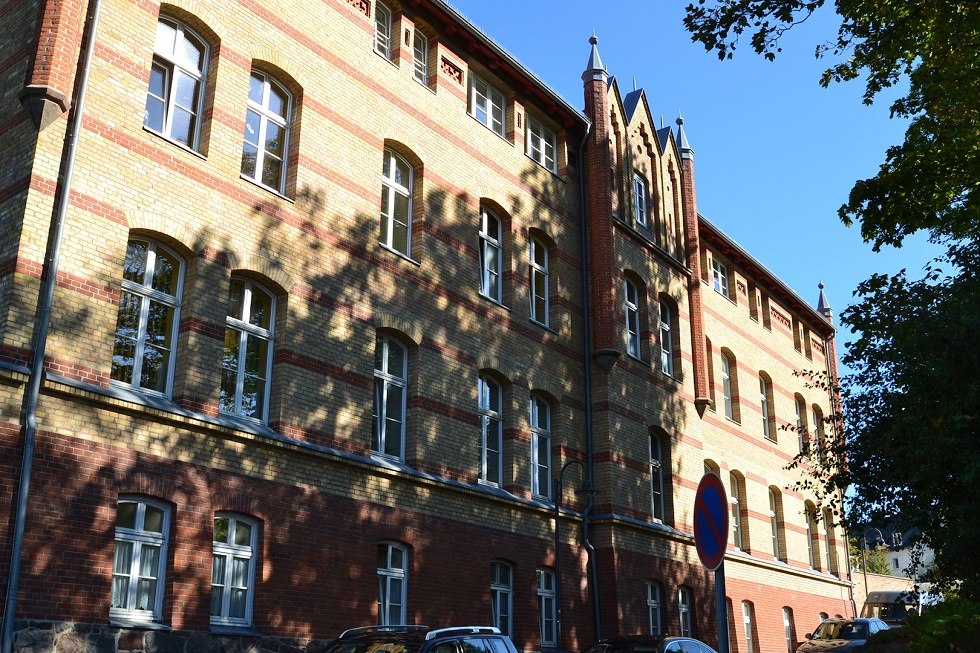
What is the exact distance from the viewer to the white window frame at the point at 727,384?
30.1 metres

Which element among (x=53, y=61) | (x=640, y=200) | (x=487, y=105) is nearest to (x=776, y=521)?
(x=640, y=200)

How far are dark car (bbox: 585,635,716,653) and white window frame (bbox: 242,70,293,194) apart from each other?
329 inches

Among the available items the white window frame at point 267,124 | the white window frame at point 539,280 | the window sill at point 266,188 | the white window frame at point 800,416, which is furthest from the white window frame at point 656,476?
the white window frame at point 800,416

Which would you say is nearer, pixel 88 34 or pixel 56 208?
pixel 56 208

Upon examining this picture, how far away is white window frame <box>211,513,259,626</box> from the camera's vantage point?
13398 mm

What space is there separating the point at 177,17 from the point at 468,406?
8.11m

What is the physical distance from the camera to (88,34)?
1325cm

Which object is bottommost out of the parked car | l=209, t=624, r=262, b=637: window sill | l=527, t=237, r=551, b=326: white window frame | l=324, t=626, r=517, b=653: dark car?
l=324, t=626, r=517, b=653: dark car

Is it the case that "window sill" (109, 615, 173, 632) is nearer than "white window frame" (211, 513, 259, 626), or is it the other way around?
"window sill" (109, 615, 173, 632)

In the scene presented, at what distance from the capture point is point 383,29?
62.5 feet

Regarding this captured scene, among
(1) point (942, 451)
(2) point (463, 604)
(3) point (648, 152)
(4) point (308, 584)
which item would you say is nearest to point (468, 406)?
(2) point (463, 604)

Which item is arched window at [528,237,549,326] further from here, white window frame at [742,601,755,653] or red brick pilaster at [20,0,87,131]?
white window frame at [742,601,755,653]

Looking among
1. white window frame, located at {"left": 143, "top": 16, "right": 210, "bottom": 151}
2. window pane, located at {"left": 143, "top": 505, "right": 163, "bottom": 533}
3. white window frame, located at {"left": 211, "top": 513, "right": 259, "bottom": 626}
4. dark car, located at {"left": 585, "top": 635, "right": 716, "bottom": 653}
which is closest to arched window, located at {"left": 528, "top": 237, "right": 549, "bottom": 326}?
dark car, located at {"left": 585, "top": 635, "right": 716, "bottom": 653}

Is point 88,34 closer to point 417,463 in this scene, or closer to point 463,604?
point 417,463
